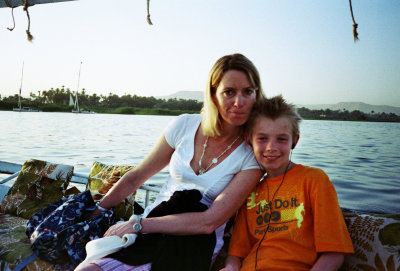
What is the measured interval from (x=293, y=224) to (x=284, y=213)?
0.24 ft

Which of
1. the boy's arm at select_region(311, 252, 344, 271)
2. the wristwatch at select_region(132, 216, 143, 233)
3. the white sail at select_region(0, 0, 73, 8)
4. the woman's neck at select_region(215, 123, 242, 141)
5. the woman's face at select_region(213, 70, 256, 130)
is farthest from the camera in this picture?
the white sail at select_region(0, 0, 73, 8)

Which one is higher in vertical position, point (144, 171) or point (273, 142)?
point (273, 142)

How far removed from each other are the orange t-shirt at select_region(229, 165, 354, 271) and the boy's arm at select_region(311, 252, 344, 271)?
34 mm

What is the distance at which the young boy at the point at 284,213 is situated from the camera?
55.6 inches

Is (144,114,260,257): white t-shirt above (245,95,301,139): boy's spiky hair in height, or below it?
below

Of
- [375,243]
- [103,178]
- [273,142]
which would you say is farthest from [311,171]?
[103,178]

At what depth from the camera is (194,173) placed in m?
1.87

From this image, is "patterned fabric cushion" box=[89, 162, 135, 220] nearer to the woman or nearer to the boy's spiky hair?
the woman

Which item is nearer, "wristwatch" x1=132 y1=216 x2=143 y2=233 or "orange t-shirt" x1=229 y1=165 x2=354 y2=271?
"orange t-shirt" x1=229 y1=165 x2=354 y2=271

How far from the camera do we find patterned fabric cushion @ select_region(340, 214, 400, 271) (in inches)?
57.9

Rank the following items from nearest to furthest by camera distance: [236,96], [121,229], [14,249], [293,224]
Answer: [293,224] → [121,229] → [236,96] → [14,249]

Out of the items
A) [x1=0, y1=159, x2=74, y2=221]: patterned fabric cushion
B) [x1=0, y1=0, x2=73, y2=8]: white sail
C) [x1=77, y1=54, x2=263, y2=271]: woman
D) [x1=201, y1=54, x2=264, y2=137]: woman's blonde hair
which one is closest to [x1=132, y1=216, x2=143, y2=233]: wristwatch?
[x1=77, y1=54, x2=263, y2=271]: woman

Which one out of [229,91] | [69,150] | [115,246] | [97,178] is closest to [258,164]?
[229,91]

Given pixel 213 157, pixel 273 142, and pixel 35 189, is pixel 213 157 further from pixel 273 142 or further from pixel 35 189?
pixel 35 189
